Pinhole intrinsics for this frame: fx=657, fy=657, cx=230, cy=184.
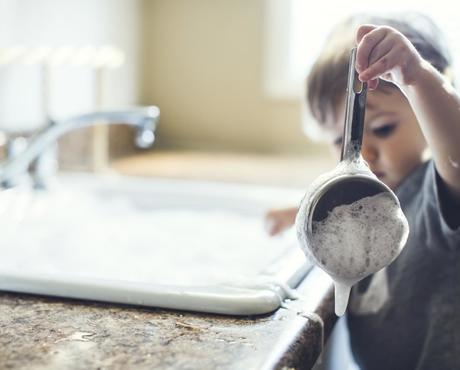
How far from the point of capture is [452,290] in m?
0.70

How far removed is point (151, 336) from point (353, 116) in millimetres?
202

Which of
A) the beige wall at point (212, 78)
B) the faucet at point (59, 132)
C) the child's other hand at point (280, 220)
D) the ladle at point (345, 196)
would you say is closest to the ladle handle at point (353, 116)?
the ladle at point (345, 196)

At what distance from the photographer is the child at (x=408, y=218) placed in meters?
0.69

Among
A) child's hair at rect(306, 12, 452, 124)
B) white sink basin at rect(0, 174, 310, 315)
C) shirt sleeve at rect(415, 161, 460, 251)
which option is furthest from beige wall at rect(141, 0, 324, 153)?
shirt sleeve at rect(415, 161, 460, 251)

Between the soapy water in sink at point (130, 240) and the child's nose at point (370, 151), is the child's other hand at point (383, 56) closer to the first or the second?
the child's nose at point (370, 151)

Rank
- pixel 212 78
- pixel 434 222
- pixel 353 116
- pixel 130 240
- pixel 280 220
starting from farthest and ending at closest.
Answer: pixel 212 78 → pixel 130 240 → pixel 280 220 → pixel 434 222 → pixel 353 116

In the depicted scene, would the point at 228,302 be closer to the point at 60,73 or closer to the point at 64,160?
the point at 64,160

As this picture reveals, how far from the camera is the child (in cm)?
69

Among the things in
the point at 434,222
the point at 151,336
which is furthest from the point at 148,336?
the point at 434,222

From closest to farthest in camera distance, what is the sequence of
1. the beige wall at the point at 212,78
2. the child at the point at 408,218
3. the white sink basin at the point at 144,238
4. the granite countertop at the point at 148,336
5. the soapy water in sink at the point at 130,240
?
the granite countertop at the point at 148,336 < the white sink basin at the point at 144,238 < the child at the point at 408,218 < the soapy water in sink at the point at 130,240 < the beige wall at the point at 212,78

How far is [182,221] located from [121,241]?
0.15 m

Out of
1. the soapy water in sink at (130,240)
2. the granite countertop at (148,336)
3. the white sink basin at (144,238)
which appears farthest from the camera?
the soapy water in sink at (130,240)

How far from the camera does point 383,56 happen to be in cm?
47

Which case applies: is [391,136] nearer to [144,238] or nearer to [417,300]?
[417,300]
